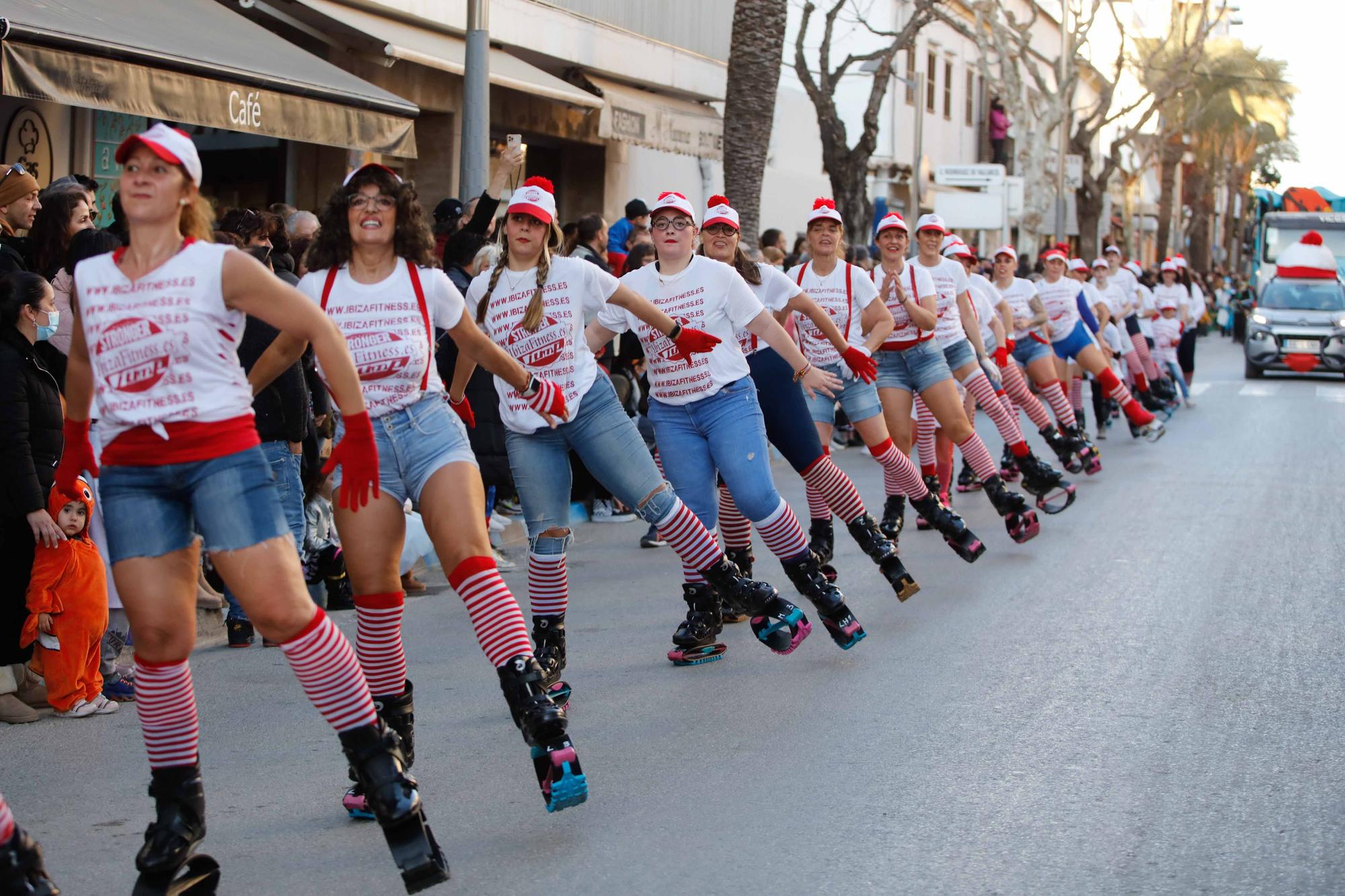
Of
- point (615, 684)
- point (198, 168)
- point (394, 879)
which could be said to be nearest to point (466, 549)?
point (394, 879)

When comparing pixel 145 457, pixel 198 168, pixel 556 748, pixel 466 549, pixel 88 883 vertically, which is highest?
pixel 198 168

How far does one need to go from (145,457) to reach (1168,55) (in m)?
50.5

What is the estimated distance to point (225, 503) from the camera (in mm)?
4176

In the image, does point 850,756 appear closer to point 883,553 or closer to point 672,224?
point 672,224

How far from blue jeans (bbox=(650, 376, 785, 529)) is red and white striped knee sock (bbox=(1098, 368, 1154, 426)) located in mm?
9318

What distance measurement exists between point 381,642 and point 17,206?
3.78 meters

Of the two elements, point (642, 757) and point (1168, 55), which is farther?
point (1168, 55)

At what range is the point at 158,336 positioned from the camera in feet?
13.5

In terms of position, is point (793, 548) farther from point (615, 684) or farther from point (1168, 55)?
point (1168, 55)

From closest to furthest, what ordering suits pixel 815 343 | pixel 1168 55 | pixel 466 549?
pixel 466 549 < pixel 815 343 < pixel 1168 55

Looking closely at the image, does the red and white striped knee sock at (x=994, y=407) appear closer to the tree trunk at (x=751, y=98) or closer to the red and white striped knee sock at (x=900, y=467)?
the red and white striped knee sock at (x=900, y=467)

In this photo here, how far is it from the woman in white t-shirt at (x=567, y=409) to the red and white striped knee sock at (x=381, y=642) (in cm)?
107

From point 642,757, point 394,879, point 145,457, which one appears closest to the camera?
point 145,457

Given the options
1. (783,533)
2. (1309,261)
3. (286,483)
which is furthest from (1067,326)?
(1309,261)
